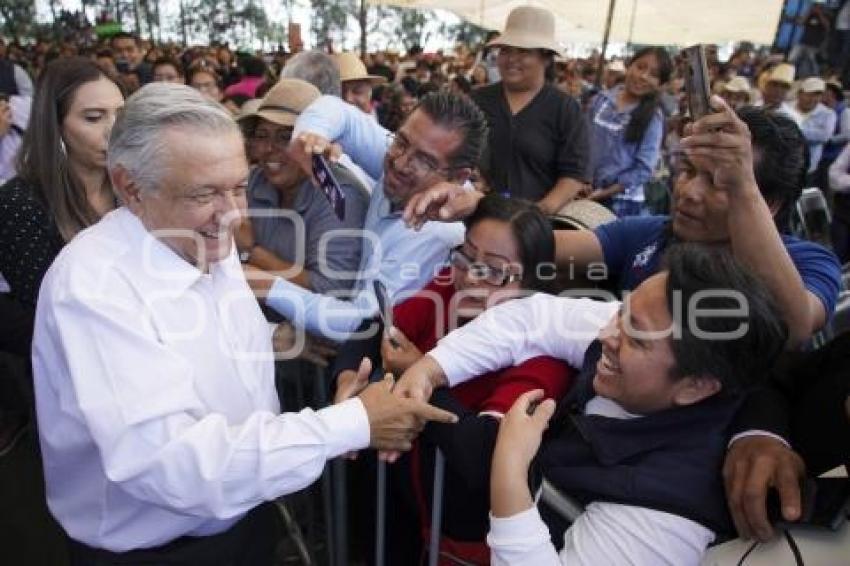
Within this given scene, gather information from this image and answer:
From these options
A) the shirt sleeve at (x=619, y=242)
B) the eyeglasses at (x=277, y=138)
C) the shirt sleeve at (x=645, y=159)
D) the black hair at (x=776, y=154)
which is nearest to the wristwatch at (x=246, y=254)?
the eyeglasses at (x=277, y=138)

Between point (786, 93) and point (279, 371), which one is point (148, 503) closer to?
point (279, 371)

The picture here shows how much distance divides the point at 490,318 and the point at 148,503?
0.91m

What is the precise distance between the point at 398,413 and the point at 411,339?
0.44 metres

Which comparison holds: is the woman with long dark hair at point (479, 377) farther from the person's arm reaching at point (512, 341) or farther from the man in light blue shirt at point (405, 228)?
the man in light blue shirt at point (405, 228)

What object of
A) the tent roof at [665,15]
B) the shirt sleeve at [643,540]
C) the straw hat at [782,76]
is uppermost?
the tent roof at [665,15]

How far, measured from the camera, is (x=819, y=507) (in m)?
1.17

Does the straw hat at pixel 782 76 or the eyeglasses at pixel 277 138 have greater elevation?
the straw hat at pixel 782 76

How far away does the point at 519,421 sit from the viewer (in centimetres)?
134

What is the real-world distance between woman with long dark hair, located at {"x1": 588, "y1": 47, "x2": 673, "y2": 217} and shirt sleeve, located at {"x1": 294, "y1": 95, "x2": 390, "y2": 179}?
2.45m

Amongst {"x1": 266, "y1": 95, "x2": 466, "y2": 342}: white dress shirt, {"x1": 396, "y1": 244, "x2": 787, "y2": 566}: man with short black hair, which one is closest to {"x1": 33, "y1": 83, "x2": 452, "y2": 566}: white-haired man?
{"x1": 396, "y1": 244, "x2": 787, "y2": 566}: man with short black hair

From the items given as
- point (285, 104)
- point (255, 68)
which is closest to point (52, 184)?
point (285, 104)

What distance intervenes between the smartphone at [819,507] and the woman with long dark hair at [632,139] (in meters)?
3.73

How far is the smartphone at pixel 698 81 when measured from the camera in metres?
1.55

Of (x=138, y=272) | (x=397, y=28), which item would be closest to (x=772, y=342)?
(x=138, y=272)
